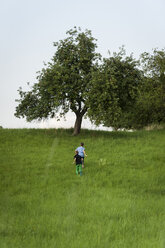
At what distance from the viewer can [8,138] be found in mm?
37500

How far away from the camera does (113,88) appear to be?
3662cm

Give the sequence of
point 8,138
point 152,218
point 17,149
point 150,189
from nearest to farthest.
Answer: point 152,218 < point 150,189 < point 17,149 < point 8,138

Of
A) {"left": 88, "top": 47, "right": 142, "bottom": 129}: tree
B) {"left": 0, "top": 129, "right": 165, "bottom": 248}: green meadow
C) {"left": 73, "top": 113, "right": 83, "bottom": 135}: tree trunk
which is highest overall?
{"left": 88, "top": 47, "right": 142, "bottom": 129}: tree

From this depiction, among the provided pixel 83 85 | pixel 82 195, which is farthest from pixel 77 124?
pixel 82 195

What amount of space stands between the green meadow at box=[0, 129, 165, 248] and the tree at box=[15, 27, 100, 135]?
4.97m

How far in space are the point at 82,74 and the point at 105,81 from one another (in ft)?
12.3

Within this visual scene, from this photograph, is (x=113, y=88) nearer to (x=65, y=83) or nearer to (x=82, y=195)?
(x=65, y=83)

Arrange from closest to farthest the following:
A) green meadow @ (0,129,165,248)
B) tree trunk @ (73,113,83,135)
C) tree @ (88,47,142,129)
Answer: green meadow @ (0,129,165,248), tree @ (88,47,142,129), tree trunk @ (73,113,83,135)

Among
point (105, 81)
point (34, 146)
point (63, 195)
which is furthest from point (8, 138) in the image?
point (63, 195)

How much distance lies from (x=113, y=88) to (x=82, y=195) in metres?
22.0

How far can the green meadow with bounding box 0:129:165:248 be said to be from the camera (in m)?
9.72

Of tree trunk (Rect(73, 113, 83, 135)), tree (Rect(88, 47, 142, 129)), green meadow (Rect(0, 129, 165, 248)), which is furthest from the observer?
tree trunk (Rect(73, 113, 83, 135))

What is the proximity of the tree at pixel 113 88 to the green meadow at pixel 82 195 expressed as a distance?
10.9 feet

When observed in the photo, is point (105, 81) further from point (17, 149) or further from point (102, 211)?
point (102, 211)
